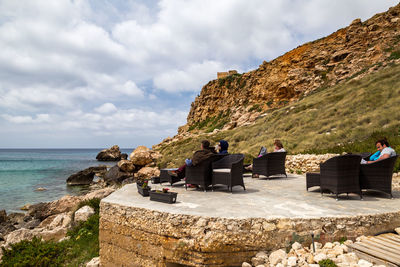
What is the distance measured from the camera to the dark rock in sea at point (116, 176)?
76.1ft

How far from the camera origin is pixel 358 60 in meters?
33.7

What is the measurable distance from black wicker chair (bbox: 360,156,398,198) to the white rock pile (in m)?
2.24

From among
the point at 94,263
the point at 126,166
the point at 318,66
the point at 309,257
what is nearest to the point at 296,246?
the point at 309,257

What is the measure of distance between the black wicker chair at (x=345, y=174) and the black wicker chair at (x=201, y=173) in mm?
2874

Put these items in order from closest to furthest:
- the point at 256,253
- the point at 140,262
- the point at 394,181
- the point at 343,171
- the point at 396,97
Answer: the point at 256,253
the point at 140,262
the point at 343,171
the point at 394,181
the point at 396,97

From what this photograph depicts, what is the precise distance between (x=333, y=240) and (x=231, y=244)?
64.9 inches

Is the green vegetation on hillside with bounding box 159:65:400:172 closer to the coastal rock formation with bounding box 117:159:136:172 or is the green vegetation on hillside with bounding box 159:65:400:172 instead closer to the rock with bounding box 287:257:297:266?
the coastal rock formation with bounding box 117:159:136:172

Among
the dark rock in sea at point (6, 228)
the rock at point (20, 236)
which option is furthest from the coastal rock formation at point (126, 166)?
the rock at point (20, 236)

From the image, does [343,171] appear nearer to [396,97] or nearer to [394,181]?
[394,181]

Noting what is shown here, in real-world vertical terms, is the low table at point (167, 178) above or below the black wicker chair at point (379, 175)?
below

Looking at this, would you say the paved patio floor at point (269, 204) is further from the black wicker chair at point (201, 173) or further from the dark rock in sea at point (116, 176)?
the dark rock in sea at point (116, 176)

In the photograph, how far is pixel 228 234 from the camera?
3764 millimetres

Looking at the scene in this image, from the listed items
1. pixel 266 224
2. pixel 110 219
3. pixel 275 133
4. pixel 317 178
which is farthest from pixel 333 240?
pixel 275 133

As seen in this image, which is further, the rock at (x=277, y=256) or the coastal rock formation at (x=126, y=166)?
the coastal rock formation at (x=126, y=166)
